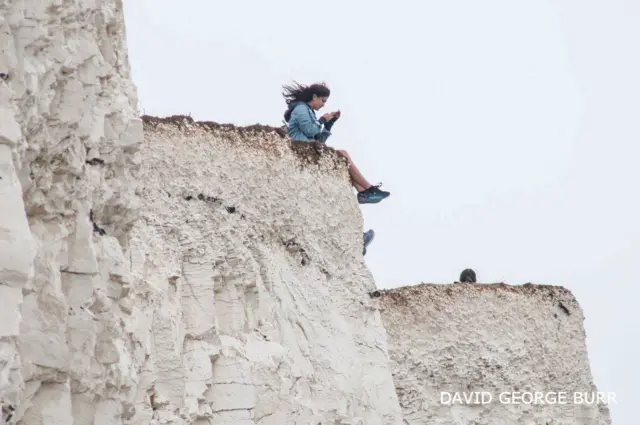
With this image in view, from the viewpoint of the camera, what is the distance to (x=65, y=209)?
9.11m

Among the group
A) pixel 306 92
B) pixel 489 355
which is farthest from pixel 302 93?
pixel 489 355

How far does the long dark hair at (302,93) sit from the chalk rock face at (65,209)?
6.94 metres

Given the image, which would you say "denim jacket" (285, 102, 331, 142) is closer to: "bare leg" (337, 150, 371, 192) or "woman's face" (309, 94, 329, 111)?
"woman's face" (309, 94, 329, 111)

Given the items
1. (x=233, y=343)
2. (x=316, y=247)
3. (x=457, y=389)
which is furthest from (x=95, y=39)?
(x=457, y=389)

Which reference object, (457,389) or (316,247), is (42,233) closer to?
(316,247)

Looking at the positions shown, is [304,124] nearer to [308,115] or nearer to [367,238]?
[308,115]

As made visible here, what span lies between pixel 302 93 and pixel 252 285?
9.35 feet

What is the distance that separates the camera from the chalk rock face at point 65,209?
7453 millimetres

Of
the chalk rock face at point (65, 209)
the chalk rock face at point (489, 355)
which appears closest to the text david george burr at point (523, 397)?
the chalk rock face at point (489, 355)

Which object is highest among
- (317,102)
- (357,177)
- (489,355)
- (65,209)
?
(317,102)

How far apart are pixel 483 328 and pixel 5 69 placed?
14.4 meters

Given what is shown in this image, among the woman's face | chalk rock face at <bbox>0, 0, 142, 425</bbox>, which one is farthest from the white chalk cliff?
the woman's face

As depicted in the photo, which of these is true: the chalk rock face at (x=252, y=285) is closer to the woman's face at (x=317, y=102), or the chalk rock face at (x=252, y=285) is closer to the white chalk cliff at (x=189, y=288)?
the white chalk cliff at (x=189, y=288)

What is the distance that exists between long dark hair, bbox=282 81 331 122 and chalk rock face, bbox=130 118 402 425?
0.62 m
